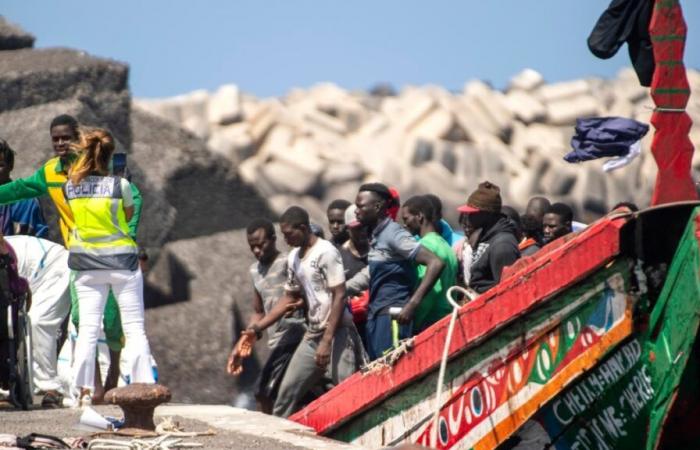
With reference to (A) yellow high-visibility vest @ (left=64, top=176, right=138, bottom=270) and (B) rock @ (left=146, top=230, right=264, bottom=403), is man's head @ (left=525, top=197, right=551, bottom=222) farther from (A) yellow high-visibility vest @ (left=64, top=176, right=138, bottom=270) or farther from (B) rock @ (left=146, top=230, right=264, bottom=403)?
(B) rock @ (left=146, top=230, right=264, bottom=403)

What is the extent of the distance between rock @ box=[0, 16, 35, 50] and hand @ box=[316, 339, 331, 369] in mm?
9013

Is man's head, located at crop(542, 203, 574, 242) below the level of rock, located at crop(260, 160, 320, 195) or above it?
above

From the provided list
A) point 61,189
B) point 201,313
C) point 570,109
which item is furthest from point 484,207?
point 570,109

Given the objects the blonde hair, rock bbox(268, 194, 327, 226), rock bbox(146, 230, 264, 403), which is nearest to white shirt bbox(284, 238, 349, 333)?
the blonde hair

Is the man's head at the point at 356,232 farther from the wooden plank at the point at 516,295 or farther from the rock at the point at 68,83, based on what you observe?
the rock at the point at 68,83

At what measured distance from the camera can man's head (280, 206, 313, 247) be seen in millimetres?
10734

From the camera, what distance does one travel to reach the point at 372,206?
1067 centimetres

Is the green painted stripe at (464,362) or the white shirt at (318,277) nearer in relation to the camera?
the green painted stripe at (464,362)

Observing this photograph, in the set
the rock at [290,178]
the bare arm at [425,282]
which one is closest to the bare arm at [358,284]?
the bare arm at [425,282]

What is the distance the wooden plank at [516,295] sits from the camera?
9.26 metres

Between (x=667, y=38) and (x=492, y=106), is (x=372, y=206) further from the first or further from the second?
(x=492, y=106)

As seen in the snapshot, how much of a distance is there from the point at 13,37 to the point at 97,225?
362 inches

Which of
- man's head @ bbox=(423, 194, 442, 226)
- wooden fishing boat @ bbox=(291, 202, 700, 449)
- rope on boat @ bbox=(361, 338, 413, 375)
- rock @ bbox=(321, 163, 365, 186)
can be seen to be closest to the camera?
wooden fishing boat @ bbox=(291, 202, 700, 449)

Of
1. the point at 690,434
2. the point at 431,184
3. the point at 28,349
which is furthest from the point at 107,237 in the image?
the point at 431,184
